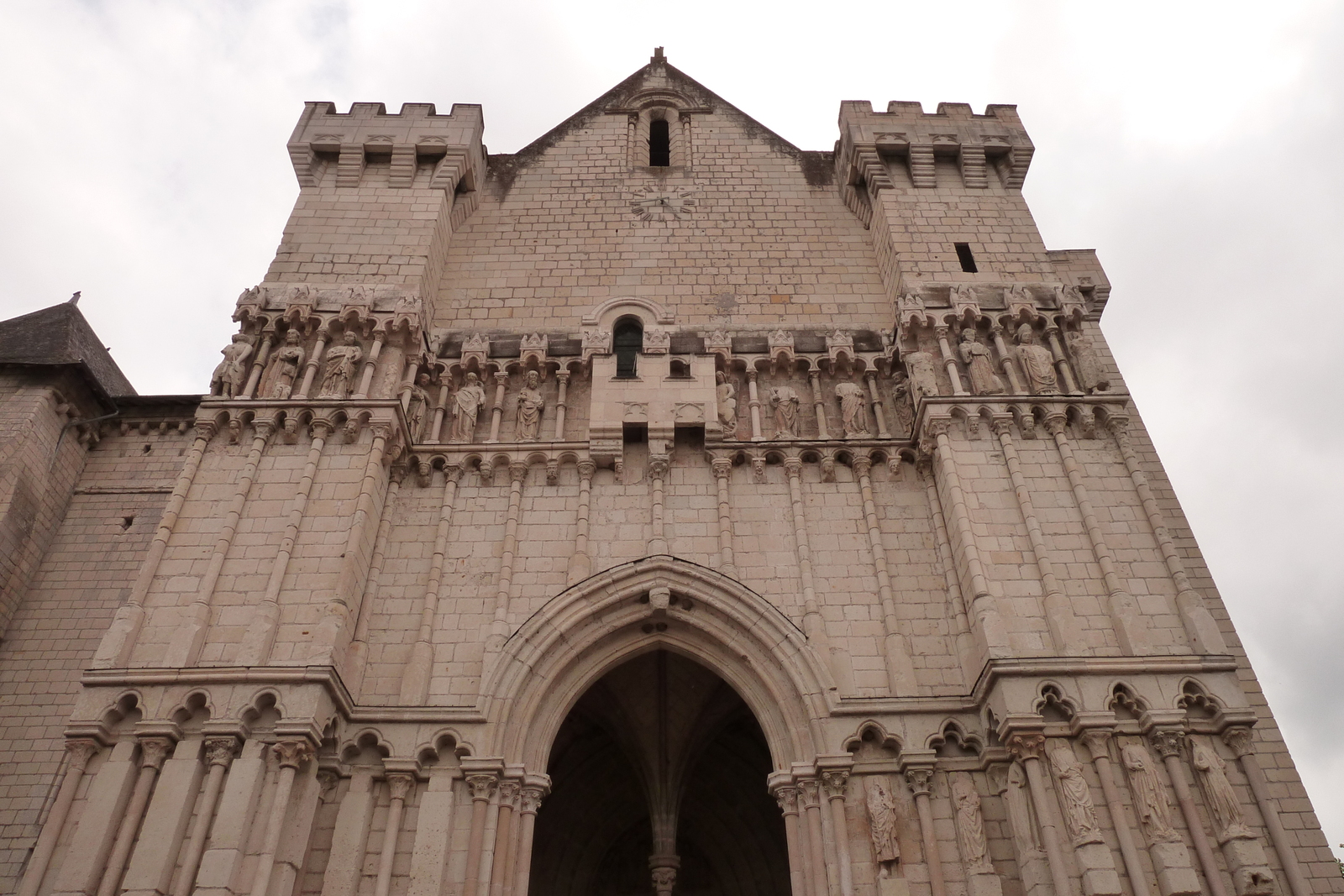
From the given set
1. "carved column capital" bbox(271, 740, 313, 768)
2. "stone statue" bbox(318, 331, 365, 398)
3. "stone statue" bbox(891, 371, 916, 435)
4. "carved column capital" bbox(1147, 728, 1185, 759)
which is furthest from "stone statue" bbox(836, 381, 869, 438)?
"carved column capital" bbox(271, 740, 313, 768)

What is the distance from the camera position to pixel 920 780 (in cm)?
887

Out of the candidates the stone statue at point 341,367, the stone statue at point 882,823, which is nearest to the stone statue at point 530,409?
the stone statue at point 341,367

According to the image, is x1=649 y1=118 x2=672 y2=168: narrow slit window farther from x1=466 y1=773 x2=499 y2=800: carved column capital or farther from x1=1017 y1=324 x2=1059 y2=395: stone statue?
x1=466 y1=773 x2=499 y2=800: carved column capital

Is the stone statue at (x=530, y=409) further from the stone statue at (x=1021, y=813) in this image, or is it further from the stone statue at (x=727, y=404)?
the stone statue at (x=1021, y=813)

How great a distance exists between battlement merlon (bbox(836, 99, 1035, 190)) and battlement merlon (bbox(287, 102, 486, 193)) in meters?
5.98

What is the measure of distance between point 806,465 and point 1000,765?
4100mm

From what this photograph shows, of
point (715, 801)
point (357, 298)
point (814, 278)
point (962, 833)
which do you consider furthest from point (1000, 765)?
point (357, 298)

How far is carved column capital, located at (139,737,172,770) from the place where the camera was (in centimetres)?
824

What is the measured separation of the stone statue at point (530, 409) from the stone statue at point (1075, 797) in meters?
6.76

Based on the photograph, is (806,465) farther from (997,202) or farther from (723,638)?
(997,202)

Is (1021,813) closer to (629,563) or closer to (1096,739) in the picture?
Result: (1096,739)

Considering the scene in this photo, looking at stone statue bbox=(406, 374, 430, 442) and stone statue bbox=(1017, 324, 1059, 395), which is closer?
stone statue bbox=(1017, 324, 1059, 395)

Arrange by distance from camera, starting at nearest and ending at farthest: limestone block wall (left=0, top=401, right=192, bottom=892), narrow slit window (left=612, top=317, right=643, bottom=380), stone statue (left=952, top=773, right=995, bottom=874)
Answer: stone statue (left=952, top=773, right=995, bottom=874) < limestone block wall (left=0, top=401, right=192, bottom=892) < narrow slit window (left=612, top=317, right=643, bottom=380)

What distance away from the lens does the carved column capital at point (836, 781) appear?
8.94 m
